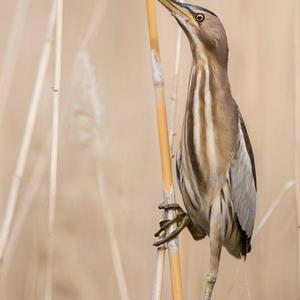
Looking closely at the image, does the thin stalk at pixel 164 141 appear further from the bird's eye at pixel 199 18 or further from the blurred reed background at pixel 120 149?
the blurred reed background at pixel 120 149

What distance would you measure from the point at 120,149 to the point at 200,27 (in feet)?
2.03

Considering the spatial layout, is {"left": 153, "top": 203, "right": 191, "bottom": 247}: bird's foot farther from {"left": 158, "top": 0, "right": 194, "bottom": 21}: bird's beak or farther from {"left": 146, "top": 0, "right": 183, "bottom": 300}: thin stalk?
{"left": 158, "top": 0, "right": 194, "bottom": 21}: bird's beak

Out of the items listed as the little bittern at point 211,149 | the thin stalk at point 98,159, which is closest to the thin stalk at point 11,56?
the thin stalk at point 98,159

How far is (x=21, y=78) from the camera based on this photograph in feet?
7.25

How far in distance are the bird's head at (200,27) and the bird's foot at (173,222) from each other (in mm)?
292

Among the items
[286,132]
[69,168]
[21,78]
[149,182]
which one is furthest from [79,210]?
[286,132]

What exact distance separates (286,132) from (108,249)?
24.0 inches

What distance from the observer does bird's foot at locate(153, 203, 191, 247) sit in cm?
145

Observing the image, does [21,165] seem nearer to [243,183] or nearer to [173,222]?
[173,222]

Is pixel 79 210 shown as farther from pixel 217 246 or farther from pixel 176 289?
pixel 176 289

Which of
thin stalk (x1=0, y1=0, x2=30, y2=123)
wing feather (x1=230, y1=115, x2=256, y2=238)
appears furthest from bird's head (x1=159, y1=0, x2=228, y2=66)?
thin stalk (x1=0, y1=0, x2=30, y2=123)

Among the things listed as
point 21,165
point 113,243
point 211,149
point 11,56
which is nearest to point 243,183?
point 211,149

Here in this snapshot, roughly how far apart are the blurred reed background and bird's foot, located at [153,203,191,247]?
0.18 m

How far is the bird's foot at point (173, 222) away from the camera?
145 centimetres
